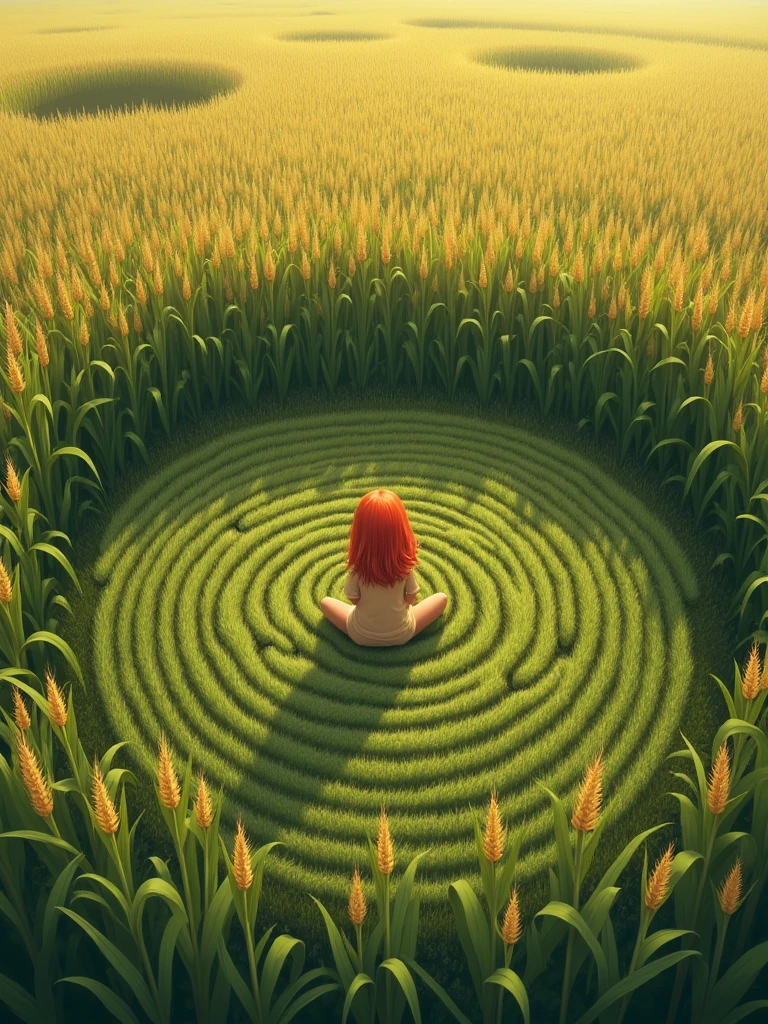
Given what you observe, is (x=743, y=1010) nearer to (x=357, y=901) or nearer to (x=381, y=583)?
(x=357, y=901)

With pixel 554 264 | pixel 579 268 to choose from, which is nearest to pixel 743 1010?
pixel 579 268

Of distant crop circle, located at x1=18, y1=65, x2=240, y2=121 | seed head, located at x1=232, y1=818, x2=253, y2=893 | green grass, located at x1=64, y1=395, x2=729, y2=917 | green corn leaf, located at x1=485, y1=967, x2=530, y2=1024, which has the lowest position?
green grass, located at x1=64, y1=395, x2=729, y2=917

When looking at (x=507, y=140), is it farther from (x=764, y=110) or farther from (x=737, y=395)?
(x=737, y=395)

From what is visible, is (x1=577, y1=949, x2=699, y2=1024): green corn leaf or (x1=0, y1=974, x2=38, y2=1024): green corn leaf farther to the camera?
(x1=0, y1=974, x2=38, y2=1024): green corn leaf

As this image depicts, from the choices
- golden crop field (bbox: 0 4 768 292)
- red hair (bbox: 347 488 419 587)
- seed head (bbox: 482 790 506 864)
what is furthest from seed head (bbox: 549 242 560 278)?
seed head (bbox: 482 790 506 864)

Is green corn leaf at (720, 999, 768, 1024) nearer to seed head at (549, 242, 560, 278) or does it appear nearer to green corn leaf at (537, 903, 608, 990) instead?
green corn leaf at (537, 903, 608, 990)

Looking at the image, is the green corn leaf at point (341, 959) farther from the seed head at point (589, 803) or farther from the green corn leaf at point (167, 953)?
the seed head at point (589, 803)
